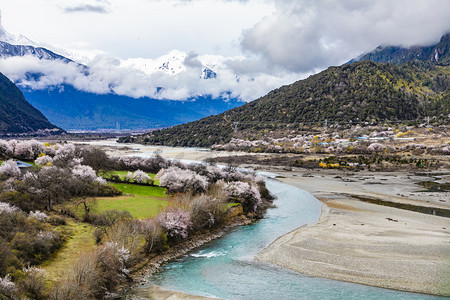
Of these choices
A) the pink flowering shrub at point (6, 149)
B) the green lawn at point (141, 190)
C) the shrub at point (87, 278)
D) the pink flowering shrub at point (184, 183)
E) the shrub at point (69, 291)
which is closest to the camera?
the shrub at point (69, 291)

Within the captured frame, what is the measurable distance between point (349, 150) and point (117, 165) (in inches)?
3130

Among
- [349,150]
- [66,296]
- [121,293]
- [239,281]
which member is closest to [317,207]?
[239,281]

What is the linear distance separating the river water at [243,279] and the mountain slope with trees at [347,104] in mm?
130732

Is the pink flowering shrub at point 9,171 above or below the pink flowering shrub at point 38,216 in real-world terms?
above

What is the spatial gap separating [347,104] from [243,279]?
165997 mm

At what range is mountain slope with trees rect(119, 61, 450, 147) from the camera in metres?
168

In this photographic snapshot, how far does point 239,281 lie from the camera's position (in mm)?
24844

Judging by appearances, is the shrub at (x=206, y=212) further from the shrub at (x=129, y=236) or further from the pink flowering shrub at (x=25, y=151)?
the pink flowering shrub at (x=25, y=151)

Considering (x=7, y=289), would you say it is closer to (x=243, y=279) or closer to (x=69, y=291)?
(x=69, y=291)

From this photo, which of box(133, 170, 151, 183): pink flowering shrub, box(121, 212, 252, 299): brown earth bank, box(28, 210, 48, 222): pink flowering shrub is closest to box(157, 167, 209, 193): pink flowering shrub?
box(133, 170, 151, 183): pink flowering shrub

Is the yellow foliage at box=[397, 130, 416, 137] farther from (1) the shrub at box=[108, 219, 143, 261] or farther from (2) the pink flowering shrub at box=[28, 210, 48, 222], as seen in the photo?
(2) the pink flowering shrub at box=[28, 210, 48, 222]

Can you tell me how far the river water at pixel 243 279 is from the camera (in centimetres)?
2283

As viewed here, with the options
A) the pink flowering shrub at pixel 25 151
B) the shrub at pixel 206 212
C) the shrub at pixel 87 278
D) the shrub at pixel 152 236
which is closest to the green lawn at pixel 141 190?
the shrub at pixel 206 212

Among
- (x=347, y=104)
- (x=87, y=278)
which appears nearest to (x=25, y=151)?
(x=87, y=278)
